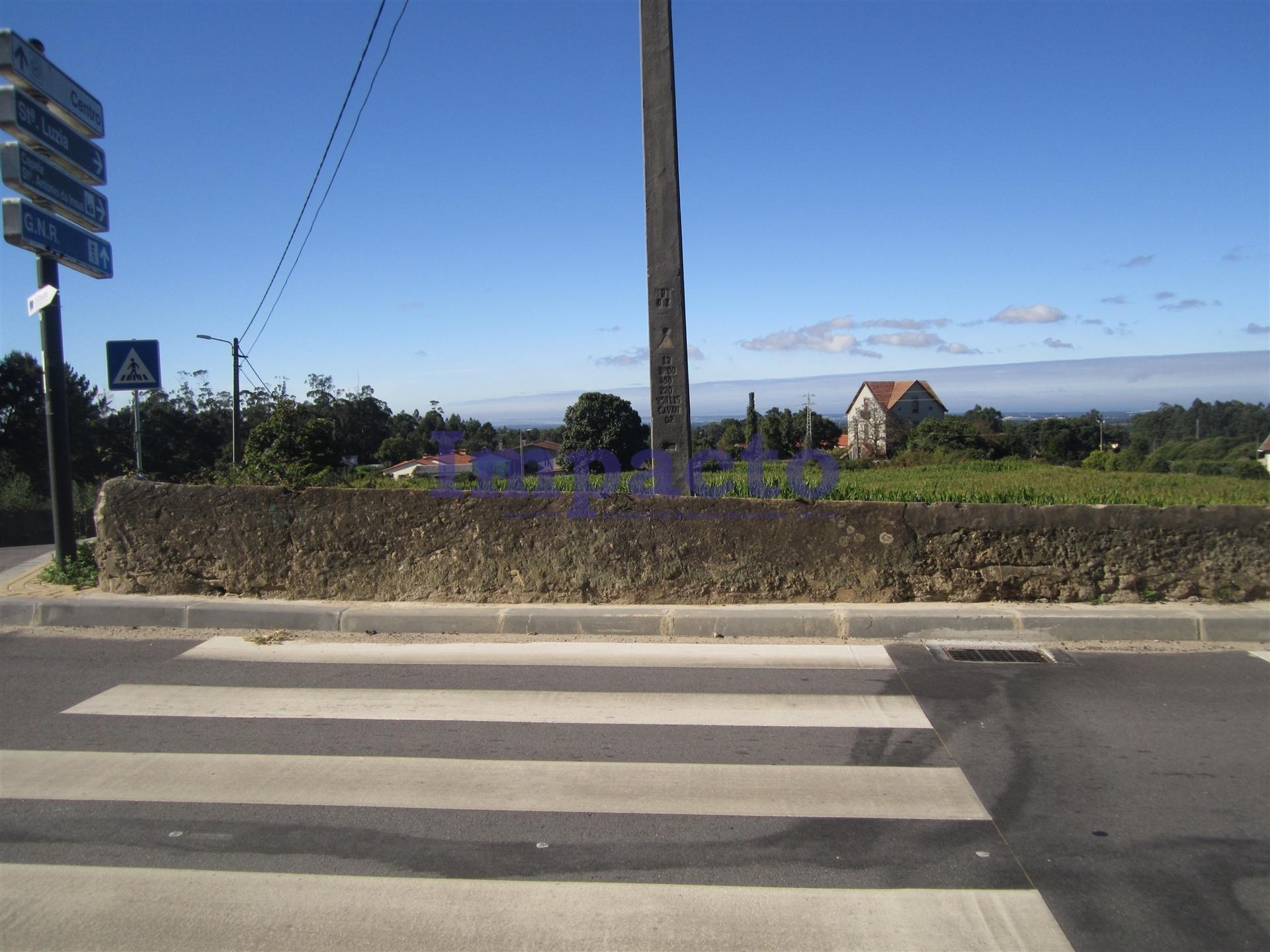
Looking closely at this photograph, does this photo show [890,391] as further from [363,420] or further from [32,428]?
[32,428]

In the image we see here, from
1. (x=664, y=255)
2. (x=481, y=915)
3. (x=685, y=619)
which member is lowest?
(x=481, y=915)

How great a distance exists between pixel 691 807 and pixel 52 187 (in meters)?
8.42

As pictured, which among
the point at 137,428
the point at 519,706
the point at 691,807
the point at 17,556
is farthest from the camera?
the point at 17,556

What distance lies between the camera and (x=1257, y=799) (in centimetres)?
405

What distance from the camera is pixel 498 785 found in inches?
167

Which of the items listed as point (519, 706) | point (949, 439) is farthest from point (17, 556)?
point (949, 439)

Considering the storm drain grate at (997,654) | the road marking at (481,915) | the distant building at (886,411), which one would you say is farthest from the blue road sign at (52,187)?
the distant building at (886,411)

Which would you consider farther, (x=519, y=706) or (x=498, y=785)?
(x=519, y=706)

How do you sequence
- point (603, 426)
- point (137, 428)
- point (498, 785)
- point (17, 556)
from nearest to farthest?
point (498, 785), point (137, 428), point (603, 426), point (17, 556)

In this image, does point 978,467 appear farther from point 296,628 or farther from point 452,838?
point 452,838

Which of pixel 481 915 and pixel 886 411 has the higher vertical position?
pixel 886 411

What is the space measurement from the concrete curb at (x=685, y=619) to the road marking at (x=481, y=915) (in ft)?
12.0

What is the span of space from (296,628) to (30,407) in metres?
54.9

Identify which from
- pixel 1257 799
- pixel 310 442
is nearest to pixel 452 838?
pixel 1257 799
